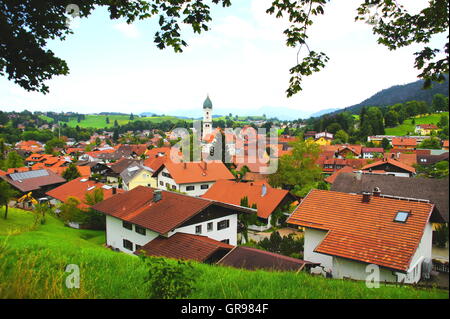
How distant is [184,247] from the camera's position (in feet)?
48.3

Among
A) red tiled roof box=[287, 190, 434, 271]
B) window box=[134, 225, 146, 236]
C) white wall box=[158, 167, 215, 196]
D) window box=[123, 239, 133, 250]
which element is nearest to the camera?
red tiled roof box=[287, 190, 434, 271]

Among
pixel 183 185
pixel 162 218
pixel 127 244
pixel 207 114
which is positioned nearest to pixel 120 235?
pixel 127 244

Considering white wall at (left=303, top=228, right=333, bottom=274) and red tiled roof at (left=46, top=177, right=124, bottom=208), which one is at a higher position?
white wall at (left=303, top=228, right=333, bottom=274)

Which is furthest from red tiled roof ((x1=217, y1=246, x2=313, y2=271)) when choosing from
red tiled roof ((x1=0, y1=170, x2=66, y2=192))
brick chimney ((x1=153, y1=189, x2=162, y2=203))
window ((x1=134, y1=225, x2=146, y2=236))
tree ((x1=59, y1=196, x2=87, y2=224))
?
red tiled roof ((x1=0, y1=170, x2=66, y2=192))

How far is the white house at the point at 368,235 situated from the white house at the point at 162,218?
545 cm

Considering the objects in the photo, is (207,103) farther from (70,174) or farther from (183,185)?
(183,185)

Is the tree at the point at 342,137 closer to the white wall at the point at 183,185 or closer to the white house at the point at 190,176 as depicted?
the white house at the point at 190,176

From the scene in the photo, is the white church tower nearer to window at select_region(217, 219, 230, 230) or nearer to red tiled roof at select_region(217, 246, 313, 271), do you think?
window at select_region(217, 219, 230, 230)

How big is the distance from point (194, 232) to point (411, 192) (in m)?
19.0

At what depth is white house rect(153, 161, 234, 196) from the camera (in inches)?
1538

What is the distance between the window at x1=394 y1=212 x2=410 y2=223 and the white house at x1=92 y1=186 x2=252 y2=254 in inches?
361
